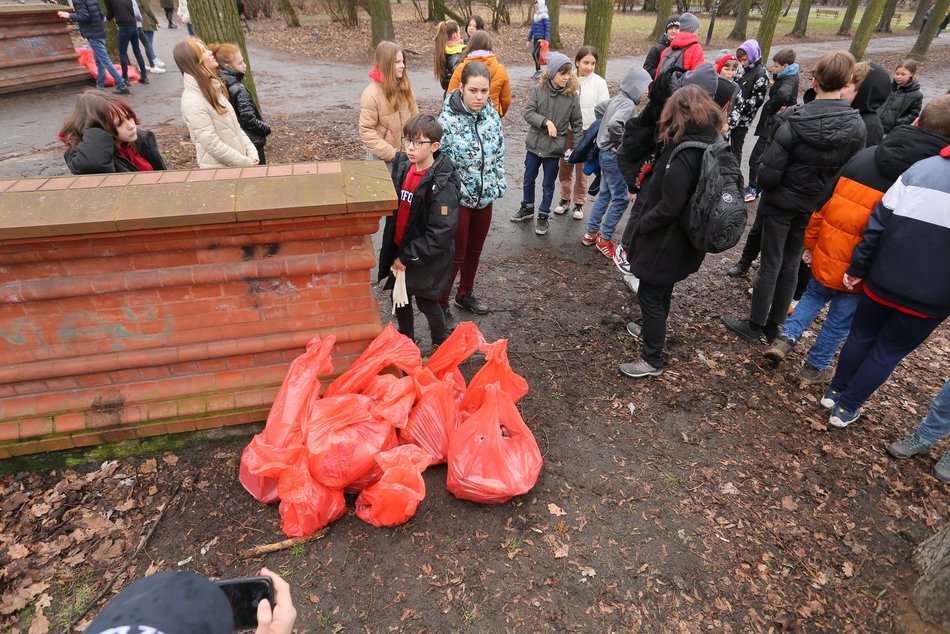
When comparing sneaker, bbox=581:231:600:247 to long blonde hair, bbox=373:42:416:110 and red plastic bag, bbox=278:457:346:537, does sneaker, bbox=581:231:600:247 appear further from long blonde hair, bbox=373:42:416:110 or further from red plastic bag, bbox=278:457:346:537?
red plastic bag, bbox=278:457:346:537

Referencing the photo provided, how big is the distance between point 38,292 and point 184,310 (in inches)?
25.0

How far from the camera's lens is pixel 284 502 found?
2.52m

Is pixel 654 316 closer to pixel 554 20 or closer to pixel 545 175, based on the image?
pixel 545 175

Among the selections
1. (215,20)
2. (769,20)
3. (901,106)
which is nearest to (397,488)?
(215,20)

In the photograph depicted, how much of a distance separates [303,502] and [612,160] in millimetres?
Answer: 4025

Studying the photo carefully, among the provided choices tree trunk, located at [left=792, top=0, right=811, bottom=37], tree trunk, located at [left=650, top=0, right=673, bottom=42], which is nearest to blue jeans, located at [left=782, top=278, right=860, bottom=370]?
tree trunk, located at [left=650, top=0, right=673, bottom=42]

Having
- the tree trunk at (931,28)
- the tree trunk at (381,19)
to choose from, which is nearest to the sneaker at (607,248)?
the tree trunk at (381,19)

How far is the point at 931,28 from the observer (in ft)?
56.6

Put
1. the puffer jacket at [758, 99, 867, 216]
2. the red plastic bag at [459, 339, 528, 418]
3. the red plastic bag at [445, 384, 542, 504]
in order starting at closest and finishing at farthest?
the red plastic bag at [445, 384, 542, 504] → the red plastic bag at [459, 339, 528, 418] → the puffer jacket at [758, 99, 867, 216]

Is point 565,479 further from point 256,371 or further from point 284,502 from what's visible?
point 256,371

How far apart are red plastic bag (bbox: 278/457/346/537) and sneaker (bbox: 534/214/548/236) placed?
12.7 ft

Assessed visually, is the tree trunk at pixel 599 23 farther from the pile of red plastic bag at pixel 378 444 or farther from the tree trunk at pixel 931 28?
the tree trunk at pixel 931 28

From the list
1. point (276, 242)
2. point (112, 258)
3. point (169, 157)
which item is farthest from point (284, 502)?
point (169, 157)

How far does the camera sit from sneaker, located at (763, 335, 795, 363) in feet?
12.8
